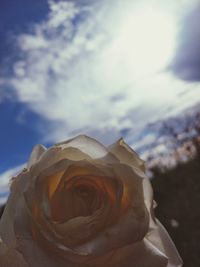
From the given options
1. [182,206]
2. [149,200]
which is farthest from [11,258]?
[182,206]

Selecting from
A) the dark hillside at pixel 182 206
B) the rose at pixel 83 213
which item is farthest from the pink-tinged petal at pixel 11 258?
the dark hillside at pixel 182 206

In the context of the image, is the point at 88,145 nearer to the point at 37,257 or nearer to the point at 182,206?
the point at 37,257

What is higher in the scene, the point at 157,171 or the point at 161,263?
the point at 157,171

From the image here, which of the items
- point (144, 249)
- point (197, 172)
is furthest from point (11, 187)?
point (197, 172)

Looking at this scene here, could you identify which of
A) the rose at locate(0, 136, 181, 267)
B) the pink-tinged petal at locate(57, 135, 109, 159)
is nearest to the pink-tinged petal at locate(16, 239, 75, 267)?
the rose at locate(0, 136, 181, 267)

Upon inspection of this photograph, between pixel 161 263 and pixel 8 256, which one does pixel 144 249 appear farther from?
pixel 8 256

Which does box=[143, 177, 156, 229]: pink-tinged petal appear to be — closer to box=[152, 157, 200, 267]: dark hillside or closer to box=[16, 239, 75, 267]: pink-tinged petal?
box=[16, 239, 75, 267]: pink-tinged petal

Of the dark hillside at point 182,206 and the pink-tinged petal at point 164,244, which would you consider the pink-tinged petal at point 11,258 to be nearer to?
the pink-tinged petal at point 164,244

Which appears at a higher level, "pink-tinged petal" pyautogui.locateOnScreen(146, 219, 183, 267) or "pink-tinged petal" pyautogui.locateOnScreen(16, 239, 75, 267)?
"pink-tinged petal" pyautogui.locateOnScreen(16, 239, 75, 267)
